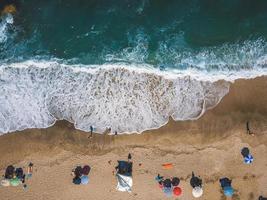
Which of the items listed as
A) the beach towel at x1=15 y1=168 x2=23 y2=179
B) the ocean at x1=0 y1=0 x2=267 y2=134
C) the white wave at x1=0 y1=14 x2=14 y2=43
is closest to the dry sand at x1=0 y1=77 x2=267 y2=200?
the beach towel at x1=15 y1=168 x2=23 y2=179

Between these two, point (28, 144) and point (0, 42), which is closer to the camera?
point (28, 144)

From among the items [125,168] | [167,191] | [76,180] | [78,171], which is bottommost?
[167,191]

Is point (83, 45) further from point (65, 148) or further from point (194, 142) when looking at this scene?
point (194, 142)

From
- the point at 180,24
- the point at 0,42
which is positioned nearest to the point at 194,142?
the point at 180,24

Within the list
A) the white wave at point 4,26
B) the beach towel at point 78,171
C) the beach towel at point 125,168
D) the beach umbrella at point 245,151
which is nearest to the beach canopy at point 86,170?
the beach towel at point 78,171

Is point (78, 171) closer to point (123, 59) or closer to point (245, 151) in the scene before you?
point (123, 59)

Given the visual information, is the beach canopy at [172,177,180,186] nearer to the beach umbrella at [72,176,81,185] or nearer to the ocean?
the ocean

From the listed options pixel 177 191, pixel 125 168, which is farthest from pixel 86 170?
pixel 177 191
